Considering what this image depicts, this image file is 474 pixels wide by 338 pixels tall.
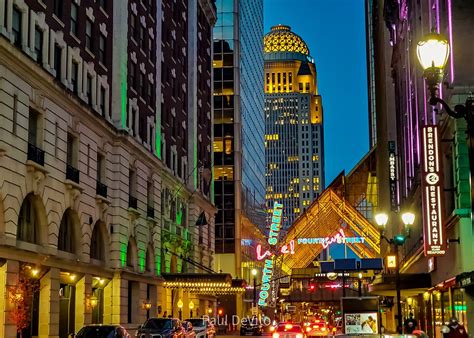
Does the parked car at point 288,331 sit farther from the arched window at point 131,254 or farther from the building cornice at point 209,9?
the building cornice at point 209,9

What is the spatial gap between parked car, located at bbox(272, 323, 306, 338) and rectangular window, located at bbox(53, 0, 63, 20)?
2098 centimetres

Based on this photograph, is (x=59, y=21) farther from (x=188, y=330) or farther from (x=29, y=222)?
(x=188, y=330)

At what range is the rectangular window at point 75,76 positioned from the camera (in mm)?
42188

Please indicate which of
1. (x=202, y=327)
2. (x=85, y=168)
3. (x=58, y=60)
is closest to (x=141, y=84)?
(x=85, y=168)

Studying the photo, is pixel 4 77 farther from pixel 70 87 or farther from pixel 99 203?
pixel 99 203

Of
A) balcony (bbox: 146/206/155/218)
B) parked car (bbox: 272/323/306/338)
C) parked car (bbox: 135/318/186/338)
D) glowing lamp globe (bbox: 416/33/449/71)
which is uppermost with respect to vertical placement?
balcony (bbox: 146/206/155/218)

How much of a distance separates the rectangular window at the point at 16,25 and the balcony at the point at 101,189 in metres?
12.6

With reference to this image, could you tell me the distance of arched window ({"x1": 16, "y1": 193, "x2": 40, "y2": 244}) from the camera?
117 feet

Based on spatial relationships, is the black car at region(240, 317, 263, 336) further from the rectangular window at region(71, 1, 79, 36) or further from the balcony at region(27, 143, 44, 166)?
the balcony at region(27, 143, 44, 166)

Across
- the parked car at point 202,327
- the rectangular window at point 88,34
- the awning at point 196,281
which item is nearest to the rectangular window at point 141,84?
the rectangular window at point 88,34

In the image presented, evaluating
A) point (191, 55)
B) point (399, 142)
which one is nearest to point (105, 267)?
point (399, 142)

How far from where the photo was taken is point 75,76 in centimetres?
4256

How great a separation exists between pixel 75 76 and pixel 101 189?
710cm

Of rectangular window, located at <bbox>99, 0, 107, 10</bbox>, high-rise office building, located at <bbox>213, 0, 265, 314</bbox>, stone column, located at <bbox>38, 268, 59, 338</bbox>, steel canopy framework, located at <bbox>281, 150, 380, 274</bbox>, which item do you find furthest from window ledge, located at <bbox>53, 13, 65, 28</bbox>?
high-rise office building, located at <bbox>213, 0, 265, 314</bbox>
